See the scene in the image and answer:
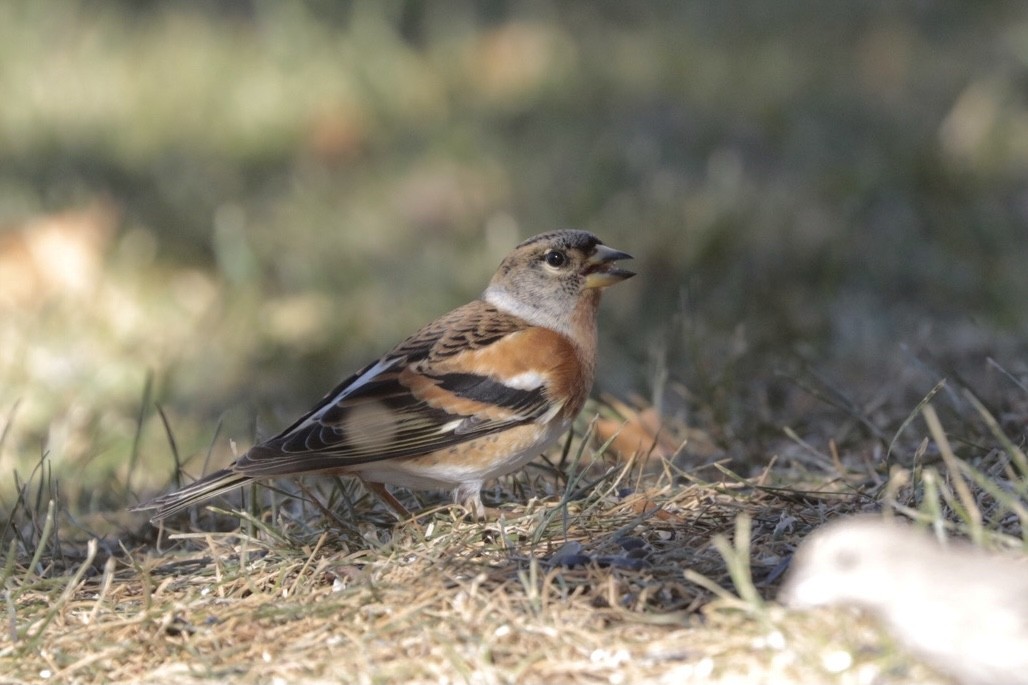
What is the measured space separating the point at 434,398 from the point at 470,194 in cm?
328

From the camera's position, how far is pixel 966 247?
6426 millimetres

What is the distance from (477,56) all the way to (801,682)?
6468 mm

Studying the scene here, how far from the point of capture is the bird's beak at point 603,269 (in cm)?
437

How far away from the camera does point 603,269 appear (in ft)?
14.5

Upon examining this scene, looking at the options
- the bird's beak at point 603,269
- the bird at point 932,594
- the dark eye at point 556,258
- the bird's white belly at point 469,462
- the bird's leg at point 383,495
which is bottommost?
the bird's leg at point 383,495

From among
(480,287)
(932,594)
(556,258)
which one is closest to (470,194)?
(480,287)

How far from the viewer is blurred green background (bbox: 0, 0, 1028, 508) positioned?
538 centimetres

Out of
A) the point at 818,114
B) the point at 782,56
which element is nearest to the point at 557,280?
the point at 818,114

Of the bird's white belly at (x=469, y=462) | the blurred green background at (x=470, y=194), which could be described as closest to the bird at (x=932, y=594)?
the bird's white belly at (x=469, y=462)

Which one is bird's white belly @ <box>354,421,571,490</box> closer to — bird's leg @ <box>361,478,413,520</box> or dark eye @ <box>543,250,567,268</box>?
bird's leg @ <box>361,478,413,520</box>

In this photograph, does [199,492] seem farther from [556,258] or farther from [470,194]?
[470,194]

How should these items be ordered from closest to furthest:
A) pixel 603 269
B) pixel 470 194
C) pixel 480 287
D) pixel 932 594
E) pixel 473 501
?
pixel 932 594
pixel 473 501
pixel 603 269
pixel 480 287
pixel 470 194

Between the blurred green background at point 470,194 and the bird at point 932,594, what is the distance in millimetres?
1985

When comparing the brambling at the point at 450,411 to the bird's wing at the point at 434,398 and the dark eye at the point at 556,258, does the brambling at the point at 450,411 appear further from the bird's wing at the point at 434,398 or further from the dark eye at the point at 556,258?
the dark eye at the point at 556,258
